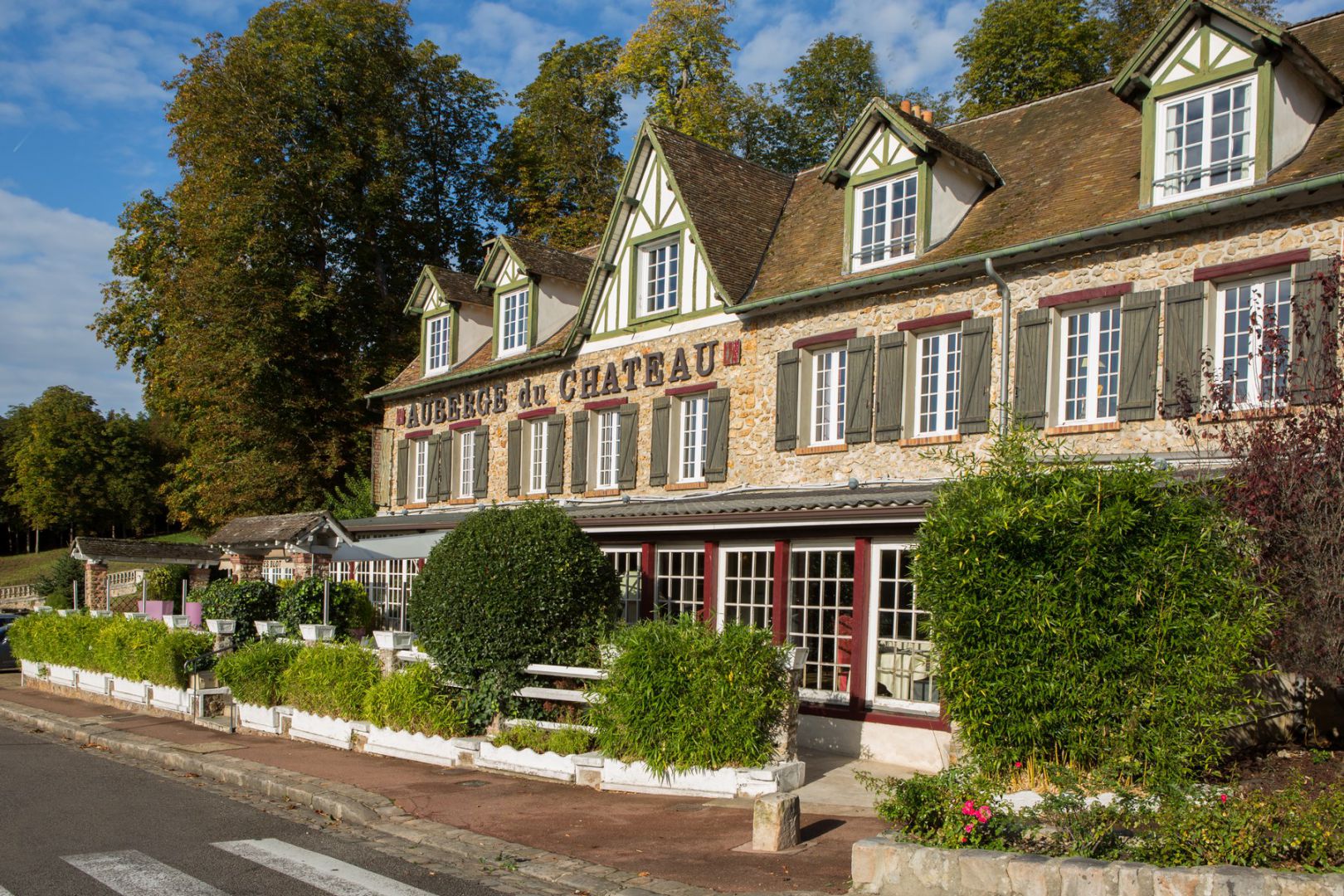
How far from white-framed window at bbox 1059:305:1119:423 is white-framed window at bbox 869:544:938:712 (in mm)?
2742

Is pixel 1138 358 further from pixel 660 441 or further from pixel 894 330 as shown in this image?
pixel 660 441

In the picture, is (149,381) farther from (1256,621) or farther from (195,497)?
(1256,621)

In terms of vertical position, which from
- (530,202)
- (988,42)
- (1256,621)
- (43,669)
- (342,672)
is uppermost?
(988,42)

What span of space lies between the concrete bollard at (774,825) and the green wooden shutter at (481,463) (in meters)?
14.9

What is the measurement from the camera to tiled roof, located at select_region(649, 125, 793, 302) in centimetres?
1758

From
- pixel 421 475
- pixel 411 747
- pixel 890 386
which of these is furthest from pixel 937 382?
pixel 421 475

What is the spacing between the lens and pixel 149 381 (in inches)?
A: 1420

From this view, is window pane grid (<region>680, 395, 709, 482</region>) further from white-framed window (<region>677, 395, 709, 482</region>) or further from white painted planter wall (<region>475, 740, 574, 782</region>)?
white painted planter wall (<region>475, 740, 574, 782</region>)

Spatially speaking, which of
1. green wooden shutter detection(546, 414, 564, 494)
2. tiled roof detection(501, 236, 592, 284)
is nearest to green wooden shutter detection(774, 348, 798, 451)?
green wooden shutter detection(546, 414, 564, 494)

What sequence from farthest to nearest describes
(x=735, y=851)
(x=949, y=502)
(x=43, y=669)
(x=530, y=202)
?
(x=530, y=202) < (x=43, y=669) < (x=949, y=502) < (x=735, y=851)

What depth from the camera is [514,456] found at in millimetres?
21594

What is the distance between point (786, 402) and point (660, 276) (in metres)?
3.82

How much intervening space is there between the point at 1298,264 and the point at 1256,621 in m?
4.82

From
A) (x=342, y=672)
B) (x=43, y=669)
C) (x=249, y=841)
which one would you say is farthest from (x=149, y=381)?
(x=249, y=841)
